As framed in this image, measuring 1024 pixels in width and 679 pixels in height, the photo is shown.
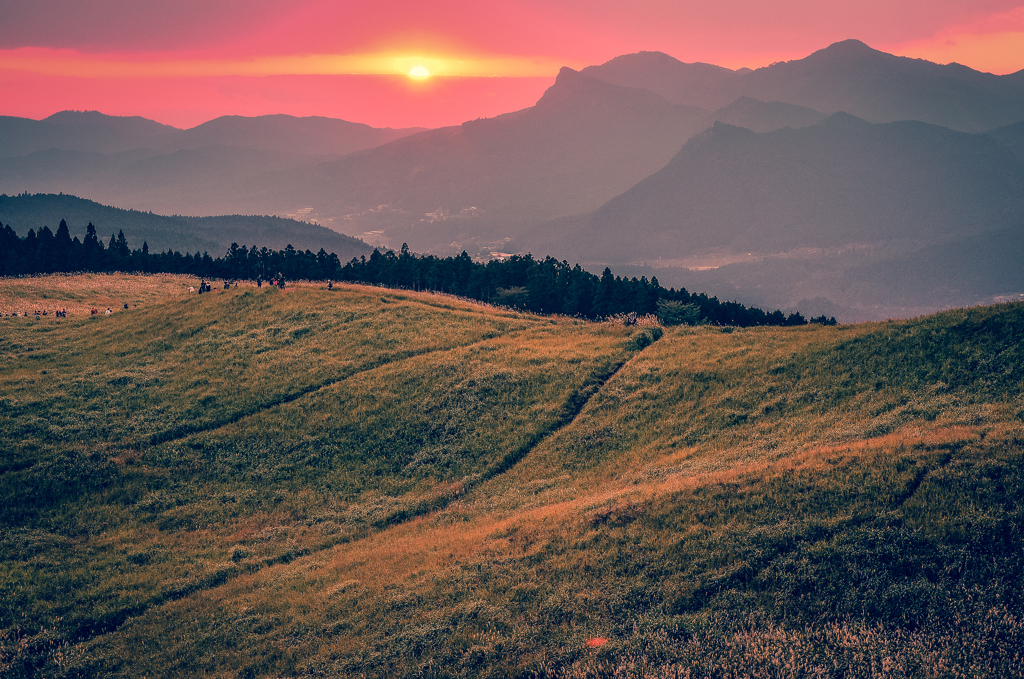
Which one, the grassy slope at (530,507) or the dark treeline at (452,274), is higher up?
the dark treeline at (452,274)

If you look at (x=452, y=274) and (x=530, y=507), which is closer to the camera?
(x=530, y=507)

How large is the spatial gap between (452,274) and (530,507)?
85364mm

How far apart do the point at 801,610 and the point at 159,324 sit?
66.6 m

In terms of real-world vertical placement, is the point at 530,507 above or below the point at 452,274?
below

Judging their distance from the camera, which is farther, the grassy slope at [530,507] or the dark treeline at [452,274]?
the dark treeline at [452,274]

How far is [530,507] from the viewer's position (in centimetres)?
2836

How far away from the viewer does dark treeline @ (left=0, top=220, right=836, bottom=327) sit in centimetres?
8356

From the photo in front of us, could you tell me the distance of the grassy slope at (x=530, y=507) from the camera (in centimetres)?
1691

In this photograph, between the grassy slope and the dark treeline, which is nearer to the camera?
the grassy slope

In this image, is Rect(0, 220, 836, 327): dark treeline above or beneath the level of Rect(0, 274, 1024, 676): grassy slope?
above

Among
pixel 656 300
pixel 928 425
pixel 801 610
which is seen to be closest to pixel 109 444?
pixel 801 610

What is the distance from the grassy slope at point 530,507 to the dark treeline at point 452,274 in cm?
2865

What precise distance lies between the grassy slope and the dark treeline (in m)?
28.7

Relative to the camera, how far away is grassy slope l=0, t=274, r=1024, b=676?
1691 cm
